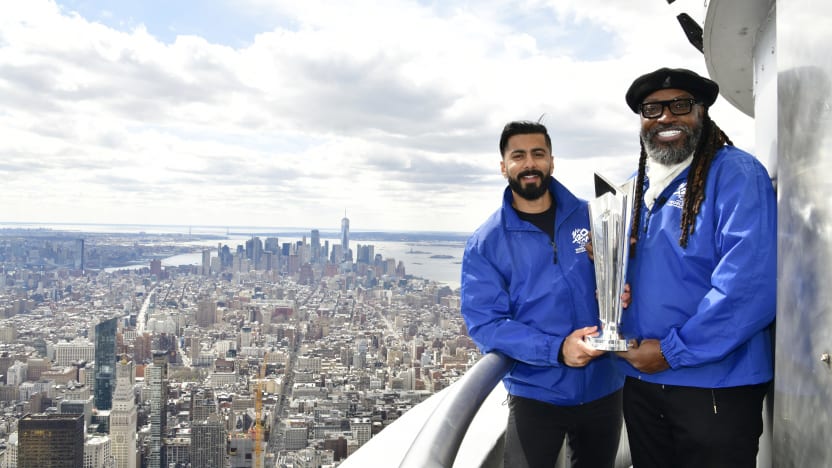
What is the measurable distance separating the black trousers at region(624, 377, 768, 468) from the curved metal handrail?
0.49 meters

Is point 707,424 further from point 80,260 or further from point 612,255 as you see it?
point 80,260

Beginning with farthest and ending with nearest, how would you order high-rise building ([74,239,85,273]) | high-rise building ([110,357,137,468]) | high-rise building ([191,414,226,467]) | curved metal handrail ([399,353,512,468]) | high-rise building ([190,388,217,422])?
high-rise building ([74,239,85,273]) < high-rise building ([190,388,217,422]) < high-rise building ([110,357,137,468]) < high-rise building ([191,414,226,467]) < curved metal handrail ([399,353,512,468])

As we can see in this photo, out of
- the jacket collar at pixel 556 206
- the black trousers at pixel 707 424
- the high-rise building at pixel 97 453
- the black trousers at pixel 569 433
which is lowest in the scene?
the high-rise building at pixel 97 453

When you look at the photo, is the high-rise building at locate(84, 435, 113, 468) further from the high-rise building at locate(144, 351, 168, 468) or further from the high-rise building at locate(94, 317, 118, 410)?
the high-rise building at locate(94, 317, 118, 410)

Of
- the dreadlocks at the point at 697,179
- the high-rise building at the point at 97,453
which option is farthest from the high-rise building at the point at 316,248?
the dreadlocks at the point at 697,179

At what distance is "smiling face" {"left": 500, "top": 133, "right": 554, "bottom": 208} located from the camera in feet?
6.38

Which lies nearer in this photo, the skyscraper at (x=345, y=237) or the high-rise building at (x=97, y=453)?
the high-rise building at (x=97, y=453)

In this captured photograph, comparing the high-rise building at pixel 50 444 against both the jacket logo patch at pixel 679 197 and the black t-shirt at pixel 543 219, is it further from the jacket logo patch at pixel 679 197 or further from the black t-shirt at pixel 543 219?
the jacket logo patch at pixel 679 197

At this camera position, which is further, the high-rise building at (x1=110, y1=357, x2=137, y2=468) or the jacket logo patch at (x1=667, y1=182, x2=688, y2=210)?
the high-rise building at (x1=110, y1=357, x2=137, y2=468)

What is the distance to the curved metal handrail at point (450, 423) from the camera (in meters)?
1.03

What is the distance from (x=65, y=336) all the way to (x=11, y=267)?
14668 mm

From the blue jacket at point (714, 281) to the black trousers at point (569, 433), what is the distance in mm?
289

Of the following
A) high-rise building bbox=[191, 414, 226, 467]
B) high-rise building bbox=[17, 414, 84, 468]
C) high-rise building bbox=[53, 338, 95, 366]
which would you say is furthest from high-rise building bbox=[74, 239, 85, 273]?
high-rise building bbox=[191, 414, 226, 467]

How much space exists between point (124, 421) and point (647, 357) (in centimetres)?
2856
